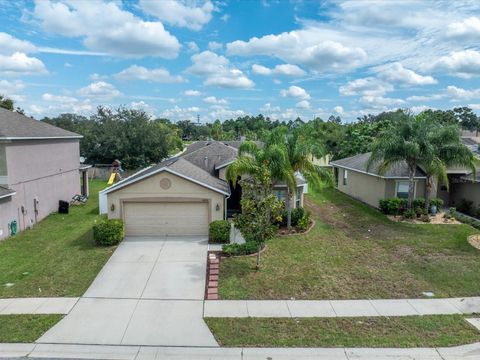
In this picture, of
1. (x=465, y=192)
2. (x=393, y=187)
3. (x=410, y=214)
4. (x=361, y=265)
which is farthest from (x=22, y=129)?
(x=465, y=192)

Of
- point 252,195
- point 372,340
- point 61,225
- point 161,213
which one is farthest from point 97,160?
point 372,340

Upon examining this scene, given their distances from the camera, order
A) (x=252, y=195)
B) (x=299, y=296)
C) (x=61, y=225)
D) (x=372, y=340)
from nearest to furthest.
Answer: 1. (x=372, y=340)
2. (x=299, y=296)
3. (x=252, y=195)
4. (x=61, y=225)

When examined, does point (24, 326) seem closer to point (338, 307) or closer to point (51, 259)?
point (51, 259)

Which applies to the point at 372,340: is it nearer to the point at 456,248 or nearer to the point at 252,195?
the point at 252,195

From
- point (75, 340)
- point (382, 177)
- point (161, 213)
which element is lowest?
point (75, 340)

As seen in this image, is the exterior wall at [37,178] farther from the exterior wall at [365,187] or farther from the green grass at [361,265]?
the exterior wall at [365,187]

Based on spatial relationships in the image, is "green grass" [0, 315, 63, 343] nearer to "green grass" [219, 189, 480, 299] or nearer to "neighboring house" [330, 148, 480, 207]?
"green grass" [219, 189, 480, 299]

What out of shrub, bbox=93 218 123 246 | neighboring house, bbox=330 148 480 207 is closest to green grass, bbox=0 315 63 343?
shrub, bbox=93 218 123 246
